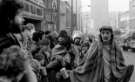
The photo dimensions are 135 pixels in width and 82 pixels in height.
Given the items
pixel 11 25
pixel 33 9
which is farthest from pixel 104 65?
pixel 33 9

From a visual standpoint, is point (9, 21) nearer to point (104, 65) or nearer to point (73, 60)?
point (104, 65)

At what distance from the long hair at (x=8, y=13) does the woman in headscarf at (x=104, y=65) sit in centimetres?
325

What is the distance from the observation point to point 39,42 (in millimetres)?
6434

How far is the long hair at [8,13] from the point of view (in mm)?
2801

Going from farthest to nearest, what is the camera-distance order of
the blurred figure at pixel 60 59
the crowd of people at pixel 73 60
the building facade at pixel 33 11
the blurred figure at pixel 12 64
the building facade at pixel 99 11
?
the building facade at pixel 99 11 < the building facade at pixel 33 11 < the blurred figure at pixel 60 59 < the crowd of people at pixel 73 60 < the blurred figure at pixel 12 64

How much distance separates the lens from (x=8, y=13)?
111 inches

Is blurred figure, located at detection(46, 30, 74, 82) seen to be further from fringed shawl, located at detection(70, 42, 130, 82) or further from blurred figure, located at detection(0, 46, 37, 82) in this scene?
blurred figure, located at detection(0, 46, 37, 82)

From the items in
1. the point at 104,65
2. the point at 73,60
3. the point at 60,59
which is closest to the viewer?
the point at 104,65

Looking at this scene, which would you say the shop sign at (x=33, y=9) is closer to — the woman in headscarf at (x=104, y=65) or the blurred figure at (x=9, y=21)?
the woman in headscarf at (x=104, y=65)

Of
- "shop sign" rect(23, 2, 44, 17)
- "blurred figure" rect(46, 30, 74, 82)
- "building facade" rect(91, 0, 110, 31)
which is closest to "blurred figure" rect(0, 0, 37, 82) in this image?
"blurred figure" rect(46, 30, 74, 82)

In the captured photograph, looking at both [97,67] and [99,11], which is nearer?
[97,67]

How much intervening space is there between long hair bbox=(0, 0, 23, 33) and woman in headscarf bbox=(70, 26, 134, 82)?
325 centimetres

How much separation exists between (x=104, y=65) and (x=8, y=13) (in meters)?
3.33

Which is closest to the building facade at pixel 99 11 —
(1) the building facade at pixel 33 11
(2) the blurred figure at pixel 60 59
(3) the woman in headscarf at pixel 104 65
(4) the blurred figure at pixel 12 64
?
(1) the building facade at pixel 33 11
